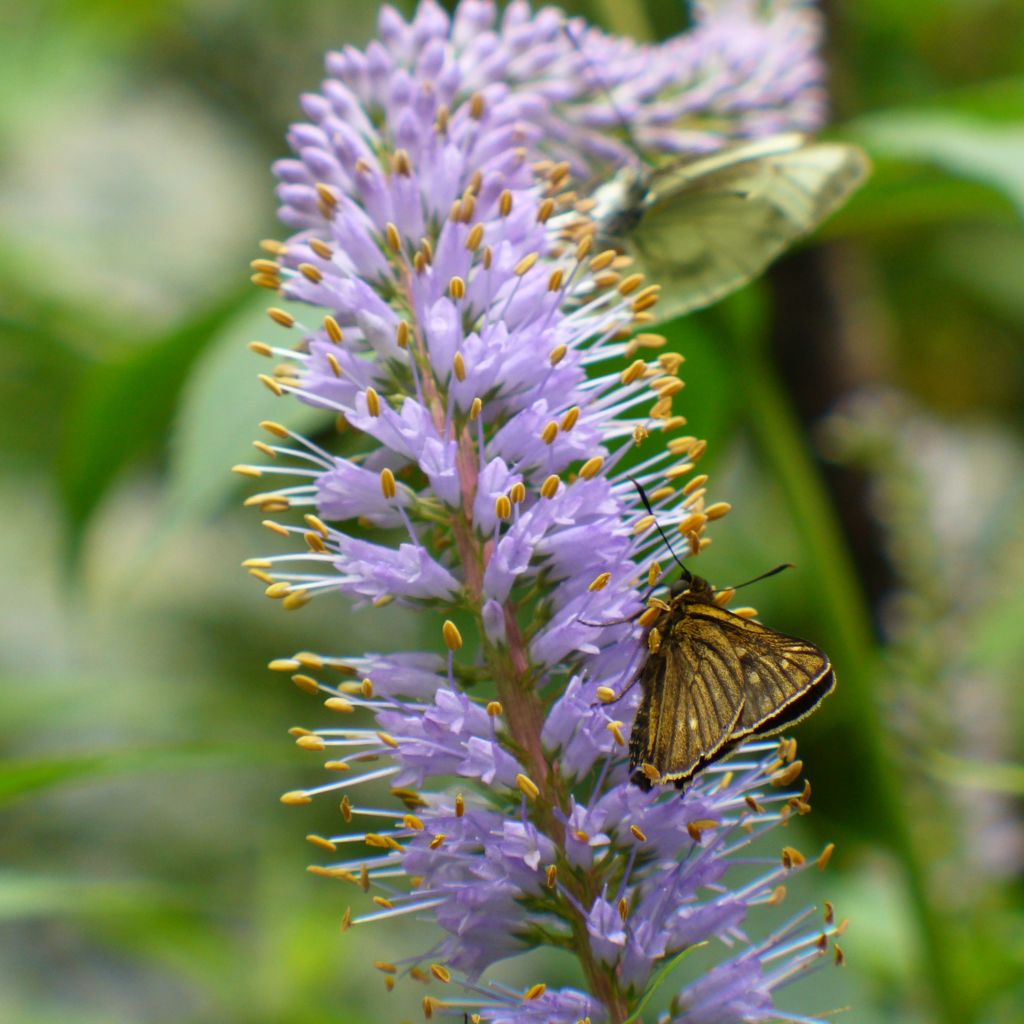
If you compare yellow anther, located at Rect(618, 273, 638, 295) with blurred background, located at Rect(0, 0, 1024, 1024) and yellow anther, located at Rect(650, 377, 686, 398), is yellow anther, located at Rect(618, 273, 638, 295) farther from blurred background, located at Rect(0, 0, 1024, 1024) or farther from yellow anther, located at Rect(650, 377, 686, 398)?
blurred background, located at Rect(0, 0, 1024, 1024)

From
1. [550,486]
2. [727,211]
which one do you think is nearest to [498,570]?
[550,486]

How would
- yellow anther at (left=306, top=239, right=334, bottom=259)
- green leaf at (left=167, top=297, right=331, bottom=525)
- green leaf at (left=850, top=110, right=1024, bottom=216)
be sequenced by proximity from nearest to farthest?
yellow anther at (left=306, top=239, right=334, bottom=259)
green leaf at (left=167, top=297, right=331, bottom=525)
green leaf at (left=850, top=110, right=1024, bottom=216)

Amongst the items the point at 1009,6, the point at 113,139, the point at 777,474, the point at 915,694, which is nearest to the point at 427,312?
the point at 777,474

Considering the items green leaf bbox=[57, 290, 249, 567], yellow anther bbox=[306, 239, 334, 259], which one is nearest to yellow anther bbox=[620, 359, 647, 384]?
yellow anther bbox=[306, 239, 334, 259]

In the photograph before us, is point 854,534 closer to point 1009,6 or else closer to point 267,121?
point 1009,6

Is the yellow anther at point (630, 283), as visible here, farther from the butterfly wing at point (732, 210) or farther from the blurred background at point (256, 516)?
the blurred background at point (256, 516)

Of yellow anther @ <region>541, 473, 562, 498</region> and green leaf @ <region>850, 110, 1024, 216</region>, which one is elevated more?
green leaf @ <region>850, 110, 1024, 216</region>

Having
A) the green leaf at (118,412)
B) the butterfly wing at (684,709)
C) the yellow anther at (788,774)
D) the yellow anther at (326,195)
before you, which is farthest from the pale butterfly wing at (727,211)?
the green leaf at (118,412)

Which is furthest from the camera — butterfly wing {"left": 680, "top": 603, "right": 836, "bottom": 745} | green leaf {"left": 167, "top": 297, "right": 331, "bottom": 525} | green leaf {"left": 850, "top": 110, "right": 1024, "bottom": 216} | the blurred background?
the blurred background
